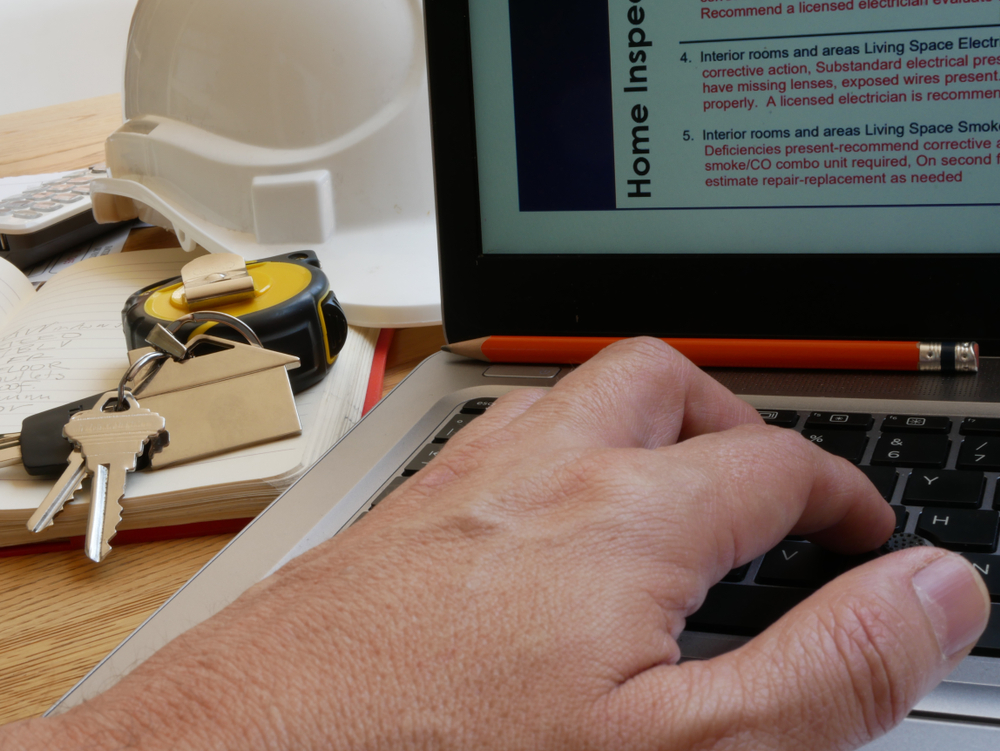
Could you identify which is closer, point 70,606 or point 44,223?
point 70,606

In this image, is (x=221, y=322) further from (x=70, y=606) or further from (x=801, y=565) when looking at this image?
(x=801, y=565)

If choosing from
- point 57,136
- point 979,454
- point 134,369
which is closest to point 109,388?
point 134,369

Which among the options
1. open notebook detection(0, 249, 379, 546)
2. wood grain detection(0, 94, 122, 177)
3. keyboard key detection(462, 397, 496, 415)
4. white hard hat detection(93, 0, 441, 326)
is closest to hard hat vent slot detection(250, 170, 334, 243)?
white hard hat detection(93, 0, 441, 326)

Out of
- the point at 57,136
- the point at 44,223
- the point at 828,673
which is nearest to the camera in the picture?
the point at 828,673

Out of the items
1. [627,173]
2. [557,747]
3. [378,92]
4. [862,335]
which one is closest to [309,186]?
[378,92]

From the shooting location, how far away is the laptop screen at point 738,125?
38 cm

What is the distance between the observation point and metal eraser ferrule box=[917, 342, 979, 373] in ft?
1.35

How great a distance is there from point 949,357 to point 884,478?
0.12m

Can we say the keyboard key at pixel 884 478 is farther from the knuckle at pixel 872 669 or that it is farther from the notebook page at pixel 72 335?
the notebook page at pixel 72 335

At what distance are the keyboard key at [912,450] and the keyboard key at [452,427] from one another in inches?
7.5

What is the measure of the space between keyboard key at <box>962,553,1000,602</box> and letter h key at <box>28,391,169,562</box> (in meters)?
0.38

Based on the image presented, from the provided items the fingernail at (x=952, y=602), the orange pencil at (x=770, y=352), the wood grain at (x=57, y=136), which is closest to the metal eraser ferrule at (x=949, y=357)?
the orange pencil at (x=770, y=352)

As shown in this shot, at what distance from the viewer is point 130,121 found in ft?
2.43

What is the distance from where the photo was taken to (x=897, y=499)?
32 centimetres
